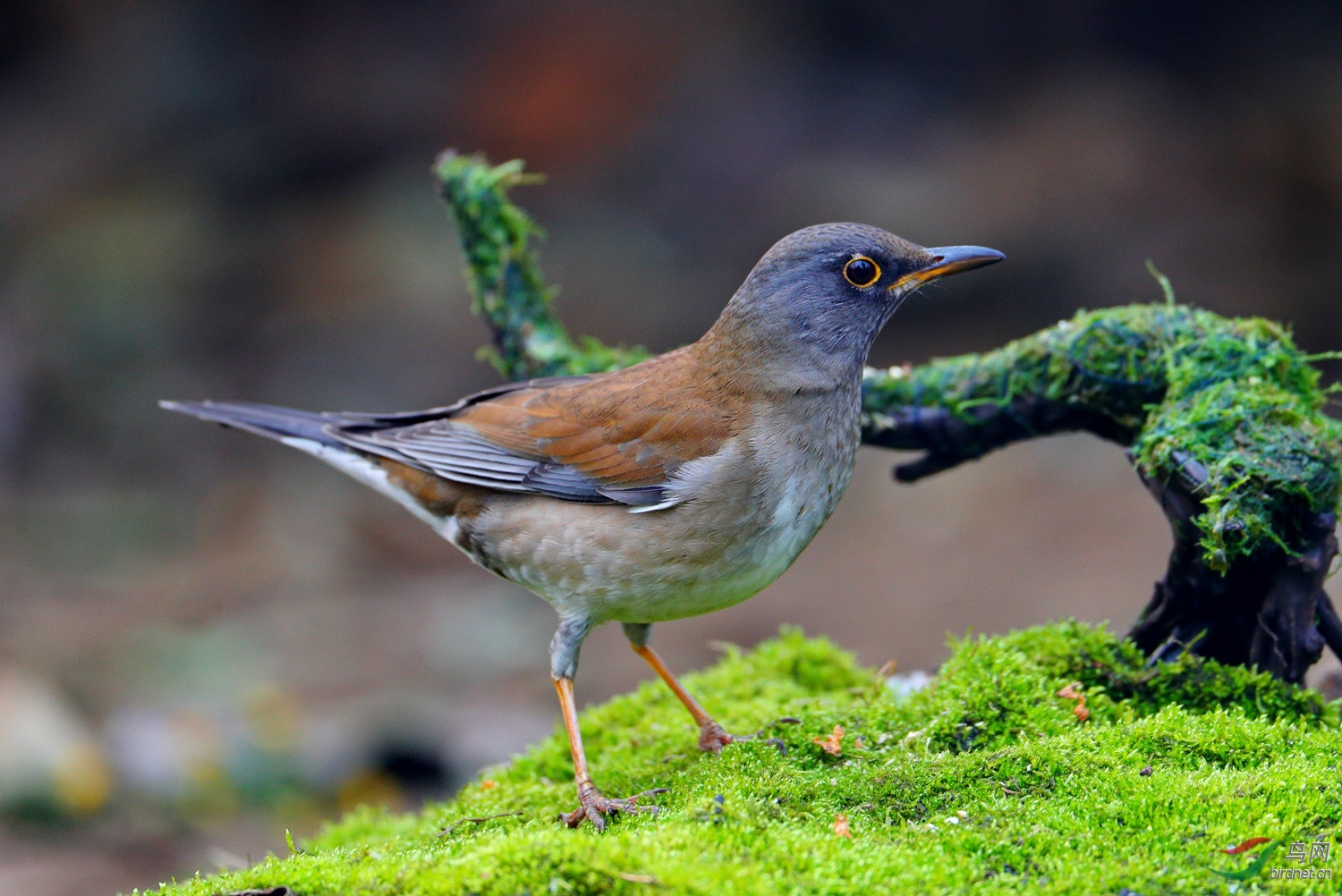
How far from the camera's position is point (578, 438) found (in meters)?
4.82

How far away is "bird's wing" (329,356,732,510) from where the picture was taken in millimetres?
4547

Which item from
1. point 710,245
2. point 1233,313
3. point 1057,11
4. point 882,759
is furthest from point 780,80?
point 882,759

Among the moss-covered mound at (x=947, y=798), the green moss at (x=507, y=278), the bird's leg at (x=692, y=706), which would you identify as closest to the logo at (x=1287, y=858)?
the moss-covered mound at (x=947, y=798)

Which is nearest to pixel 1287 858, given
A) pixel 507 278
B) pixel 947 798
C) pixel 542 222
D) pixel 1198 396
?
pixel 947 798

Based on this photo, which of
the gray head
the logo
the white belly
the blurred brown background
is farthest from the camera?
the blurred brown background

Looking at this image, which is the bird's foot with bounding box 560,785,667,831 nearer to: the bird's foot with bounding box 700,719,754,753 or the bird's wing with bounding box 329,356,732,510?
the bird's foot with bounding box 700,719,754,753

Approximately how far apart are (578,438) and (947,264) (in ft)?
5.57

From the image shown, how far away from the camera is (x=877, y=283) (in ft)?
15.5

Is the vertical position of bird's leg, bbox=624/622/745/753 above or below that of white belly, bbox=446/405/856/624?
below

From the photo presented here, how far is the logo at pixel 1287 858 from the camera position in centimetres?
320

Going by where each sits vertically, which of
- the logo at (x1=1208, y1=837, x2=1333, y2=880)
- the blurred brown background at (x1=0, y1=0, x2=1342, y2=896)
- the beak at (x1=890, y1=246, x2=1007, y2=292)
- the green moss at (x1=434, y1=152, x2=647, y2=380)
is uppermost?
the blurred brown background at (x1=0, y1=0, x2=1342, y2=896)

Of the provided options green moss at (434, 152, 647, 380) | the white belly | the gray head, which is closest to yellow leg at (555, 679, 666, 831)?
the white belly

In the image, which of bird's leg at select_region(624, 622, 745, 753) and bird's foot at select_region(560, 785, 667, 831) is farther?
bird's leg at select_region(624, 622, 745, 753)

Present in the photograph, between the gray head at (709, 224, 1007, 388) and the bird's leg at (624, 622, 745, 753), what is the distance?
1.40 metres
